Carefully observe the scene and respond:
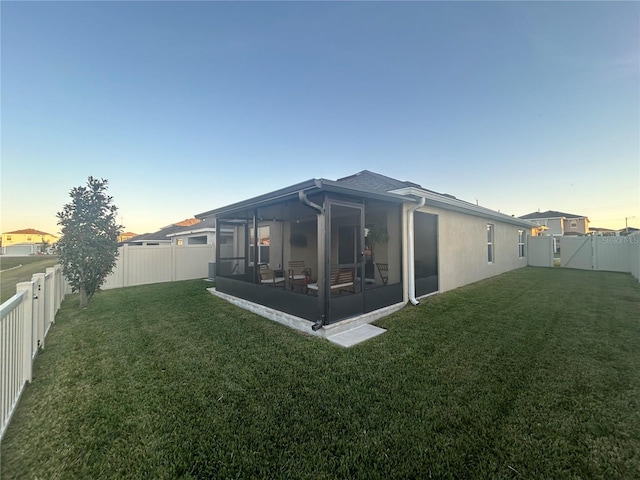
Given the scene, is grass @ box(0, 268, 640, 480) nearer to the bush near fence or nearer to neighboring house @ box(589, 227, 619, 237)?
the bush near fence

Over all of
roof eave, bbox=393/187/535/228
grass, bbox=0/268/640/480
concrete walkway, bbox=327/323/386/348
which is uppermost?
roof eave, bbox=393/187/535/228

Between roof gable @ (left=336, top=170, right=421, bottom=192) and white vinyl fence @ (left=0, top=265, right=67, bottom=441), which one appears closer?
white vinyl fence @ (left=0, top=265, right=67, bottom=441)

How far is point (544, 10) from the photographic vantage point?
714 cm

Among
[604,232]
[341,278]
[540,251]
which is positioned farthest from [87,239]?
[604,232]

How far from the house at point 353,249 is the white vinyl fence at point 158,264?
94.6 inches

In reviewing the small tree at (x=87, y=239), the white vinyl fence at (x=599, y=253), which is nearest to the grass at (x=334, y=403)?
the small tree at (x=87, y=239)

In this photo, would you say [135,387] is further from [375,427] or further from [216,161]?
[216,161]

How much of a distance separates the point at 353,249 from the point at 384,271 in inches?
57.7

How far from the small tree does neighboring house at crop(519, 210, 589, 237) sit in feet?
144

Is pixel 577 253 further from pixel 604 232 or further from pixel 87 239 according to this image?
pixel 604 232

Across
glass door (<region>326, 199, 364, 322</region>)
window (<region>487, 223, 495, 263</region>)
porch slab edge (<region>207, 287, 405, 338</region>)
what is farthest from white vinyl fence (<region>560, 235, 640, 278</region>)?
glass door (<region>326, 199, 364, 322</region>)

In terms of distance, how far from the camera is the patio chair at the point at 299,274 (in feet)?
24.4

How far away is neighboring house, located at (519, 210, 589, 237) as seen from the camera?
34.2 metres

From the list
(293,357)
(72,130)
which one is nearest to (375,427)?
(293,357)
